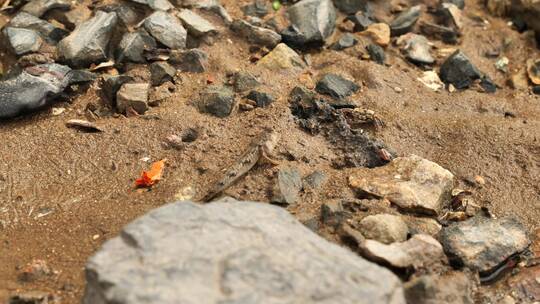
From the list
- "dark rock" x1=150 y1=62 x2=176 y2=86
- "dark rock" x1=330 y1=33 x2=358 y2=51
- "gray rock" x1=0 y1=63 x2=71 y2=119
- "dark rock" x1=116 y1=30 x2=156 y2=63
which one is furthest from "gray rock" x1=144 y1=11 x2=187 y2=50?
"dark rock" x1=330 y1=33 x2=358 y2=51

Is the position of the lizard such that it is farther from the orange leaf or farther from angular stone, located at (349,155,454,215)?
angular stone, located at (349,155,454,215)

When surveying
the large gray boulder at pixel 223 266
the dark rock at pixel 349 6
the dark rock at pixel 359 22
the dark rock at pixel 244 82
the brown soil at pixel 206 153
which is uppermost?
the large gray boulder at pixel 223 266

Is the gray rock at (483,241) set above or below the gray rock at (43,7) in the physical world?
below

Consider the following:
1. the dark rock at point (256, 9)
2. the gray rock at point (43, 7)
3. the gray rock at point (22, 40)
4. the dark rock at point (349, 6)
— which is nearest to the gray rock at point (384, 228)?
the dark rock at point (256, 9)

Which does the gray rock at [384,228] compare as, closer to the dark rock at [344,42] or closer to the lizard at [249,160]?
the lizard at [249,160]

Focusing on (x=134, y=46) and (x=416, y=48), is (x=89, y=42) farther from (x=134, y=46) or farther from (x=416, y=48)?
(x=416, y=48)

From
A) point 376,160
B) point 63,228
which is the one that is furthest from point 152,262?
point 376,160

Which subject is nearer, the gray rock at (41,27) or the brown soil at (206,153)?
the brown soil at (206,153)
